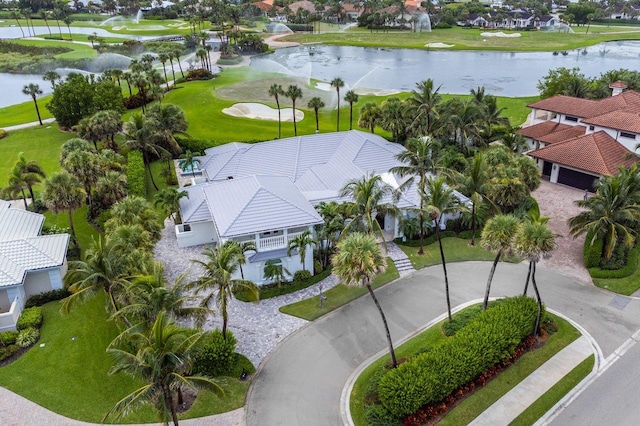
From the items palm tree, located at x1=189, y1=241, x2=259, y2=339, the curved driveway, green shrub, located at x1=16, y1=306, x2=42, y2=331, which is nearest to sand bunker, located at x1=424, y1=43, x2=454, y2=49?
the curved driveway

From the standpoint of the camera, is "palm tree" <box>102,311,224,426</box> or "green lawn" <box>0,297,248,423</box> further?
"green lawn" <box>0,297,248,423</box>

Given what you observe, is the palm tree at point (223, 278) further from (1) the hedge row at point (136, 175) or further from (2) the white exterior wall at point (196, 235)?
(1) the hedge row at point (136, 175)

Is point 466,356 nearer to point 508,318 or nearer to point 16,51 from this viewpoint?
point 508,318

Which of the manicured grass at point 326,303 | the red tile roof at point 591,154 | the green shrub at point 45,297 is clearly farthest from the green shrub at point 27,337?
the red tile roof at point 591,154

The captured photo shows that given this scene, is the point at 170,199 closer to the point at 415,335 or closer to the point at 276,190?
the point at 276,190

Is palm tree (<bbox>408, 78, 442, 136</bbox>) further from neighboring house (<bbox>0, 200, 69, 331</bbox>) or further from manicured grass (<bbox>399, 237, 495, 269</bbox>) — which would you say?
neighboring house (<bbox>0, 200, 69, 331</bbox>)
